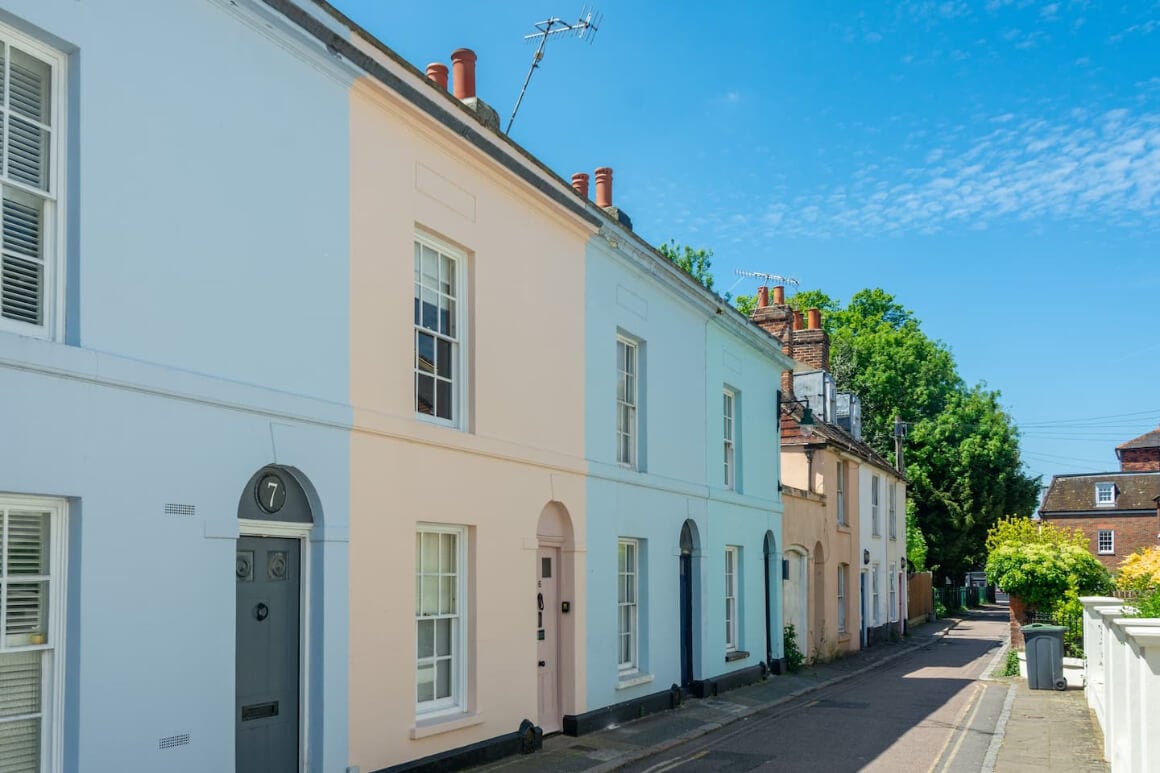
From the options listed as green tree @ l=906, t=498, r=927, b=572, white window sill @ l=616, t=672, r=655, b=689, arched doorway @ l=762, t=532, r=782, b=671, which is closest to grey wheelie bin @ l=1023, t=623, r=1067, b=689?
arched doorway @ l=762, t=532, r=782, b=671

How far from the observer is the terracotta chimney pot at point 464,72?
41.4ft

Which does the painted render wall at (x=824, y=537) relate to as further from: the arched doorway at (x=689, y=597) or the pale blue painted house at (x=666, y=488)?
the arched doorway at (x=689, y=597)

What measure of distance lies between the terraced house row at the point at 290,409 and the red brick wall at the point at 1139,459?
66.9 m

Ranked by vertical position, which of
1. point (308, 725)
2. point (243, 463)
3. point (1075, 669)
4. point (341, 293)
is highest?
point (341, 293)

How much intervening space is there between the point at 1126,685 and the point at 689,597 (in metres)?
8.49

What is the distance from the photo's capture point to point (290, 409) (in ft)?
28.5

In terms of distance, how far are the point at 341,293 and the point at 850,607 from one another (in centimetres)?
2235

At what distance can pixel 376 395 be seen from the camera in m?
9.90

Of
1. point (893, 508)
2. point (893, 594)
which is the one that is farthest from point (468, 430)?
point (893, 508)

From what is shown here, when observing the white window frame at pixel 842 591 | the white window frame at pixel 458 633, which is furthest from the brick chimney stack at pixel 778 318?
the white window frame at pixel 458 633

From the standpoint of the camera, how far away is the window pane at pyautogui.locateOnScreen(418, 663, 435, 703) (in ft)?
34.8

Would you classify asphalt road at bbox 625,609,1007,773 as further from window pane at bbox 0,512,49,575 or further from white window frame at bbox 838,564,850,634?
window pane at bbox 0,512,49,575

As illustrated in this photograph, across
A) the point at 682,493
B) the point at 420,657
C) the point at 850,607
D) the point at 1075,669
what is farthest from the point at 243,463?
the point at 850,607

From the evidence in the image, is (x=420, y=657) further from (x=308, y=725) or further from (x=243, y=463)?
(x=243, y=463)
